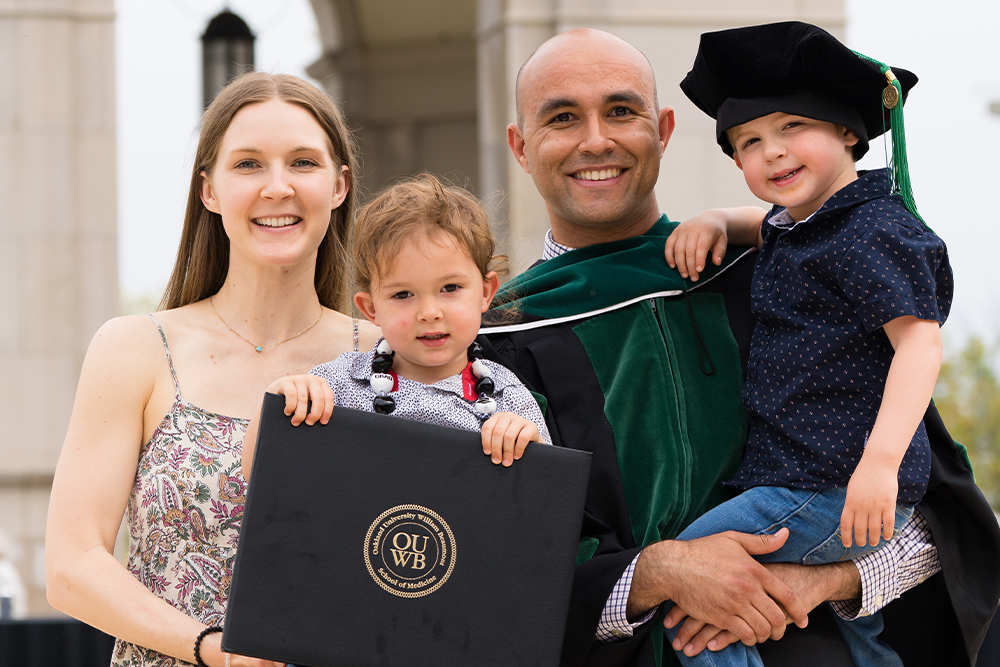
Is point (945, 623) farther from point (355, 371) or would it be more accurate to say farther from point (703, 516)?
point (355, 371)

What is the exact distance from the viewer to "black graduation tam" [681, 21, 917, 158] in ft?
7.81

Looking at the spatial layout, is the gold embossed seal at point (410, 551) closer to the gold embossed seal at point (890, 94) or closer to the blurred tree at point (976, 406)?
the gold embossed seal at point (890, 94)

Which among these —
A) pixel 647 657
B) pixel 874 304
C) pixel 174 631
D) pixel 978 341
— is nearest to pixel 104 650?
pixel 174 631

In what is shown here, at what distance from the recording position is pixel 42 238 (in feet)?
19.4

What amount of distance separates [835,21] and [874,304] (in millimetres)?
4237

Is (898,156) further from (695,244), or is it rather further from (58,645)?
(58,645)

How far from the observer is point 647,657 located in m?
2.40

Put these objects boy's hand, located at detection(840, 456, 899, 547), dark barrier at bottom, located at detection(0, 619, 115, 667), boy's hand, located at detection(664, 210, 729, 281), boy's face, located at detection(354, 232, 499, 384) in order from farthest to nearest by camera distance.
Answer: dark barrier at bottom, located at detection(0, 619, 115, 667) → boy's hand, located at detection(664, 210, 729, 281) → boy's face, located at detection(354, 232, 499, 384) → boy's hand, located at detection(840, 456, 899, 547)

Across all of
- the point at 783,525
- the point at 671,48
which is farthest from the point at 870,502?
the point at 671,48

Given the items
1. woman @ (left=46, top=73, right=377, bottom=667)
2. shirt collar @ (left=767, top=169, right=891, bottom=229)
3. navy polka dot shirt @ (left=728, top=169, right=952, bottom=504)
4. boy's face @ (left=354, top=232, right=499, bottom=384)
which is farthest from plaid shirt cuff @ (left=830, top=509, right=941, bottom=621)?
woman @ (left=46, top=73, right=377, bottom=667)

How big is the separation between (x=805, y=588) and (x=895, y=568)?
22 centimetres

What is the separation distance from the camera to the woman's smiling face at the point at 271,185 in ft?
7.81

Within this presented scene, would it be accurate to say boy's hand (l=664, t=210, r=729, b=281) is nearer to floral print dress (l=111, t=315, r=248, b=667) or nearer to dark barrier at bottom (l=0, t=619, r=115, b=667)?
floral print dress (l=111, t=315, r=248, b=667)

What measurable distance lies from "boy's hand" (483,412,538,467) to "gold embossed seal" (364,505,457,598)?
6.1 inches
